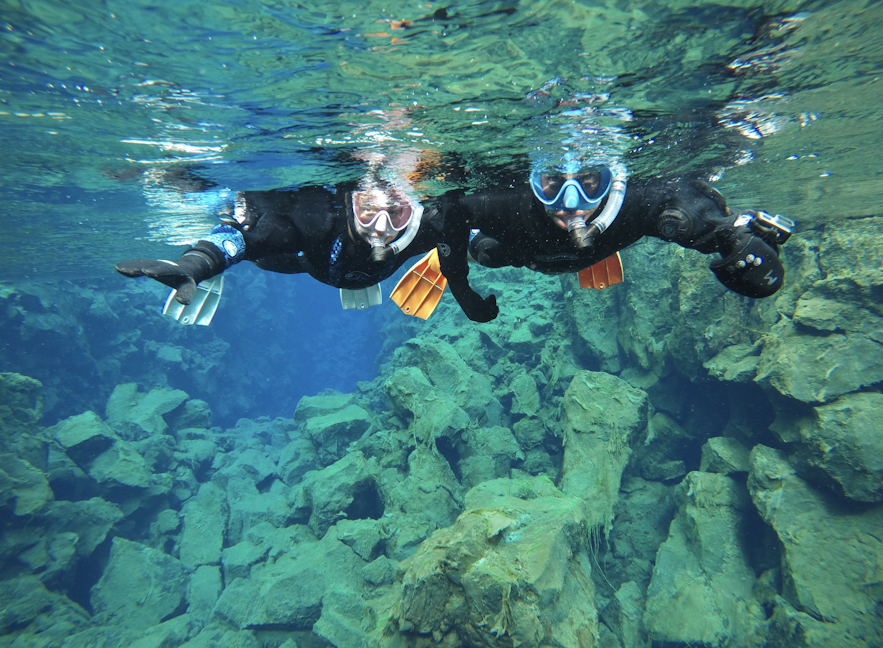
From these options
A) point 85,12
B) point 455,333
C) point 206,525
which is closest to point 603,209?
point 85,12

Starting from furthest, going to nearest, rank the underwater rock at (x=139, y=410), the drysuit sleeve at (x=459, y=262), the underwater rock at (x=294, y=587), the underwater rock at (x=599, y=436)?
the underwater rock at (x=139, y=410), the underwater rock at (x=599, y=436), the underwater rock at (x=294, y=587), the drysuit sleeve at (x=459, y=262)

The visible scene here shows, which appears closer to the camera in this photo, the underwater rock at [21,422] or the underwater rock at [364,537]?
the underwater rock at [364,537]

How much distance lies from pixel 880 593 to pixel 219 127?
42.7ft

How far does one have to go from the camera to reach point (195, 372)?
29.9 meters

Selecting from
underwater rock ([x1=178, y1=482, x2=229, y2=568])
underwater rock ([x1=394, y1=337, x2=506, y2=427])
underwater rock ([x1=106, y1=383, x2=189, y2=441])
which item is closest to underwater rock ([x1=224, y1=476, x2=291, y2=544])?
underwater rock ([x1=178, y1=482, x2=229, y2=568])

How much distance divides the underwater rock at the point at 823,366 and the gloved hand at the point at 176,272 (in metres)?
10.3

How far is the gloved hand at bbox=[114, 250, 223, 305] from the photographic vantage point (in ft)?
9.55

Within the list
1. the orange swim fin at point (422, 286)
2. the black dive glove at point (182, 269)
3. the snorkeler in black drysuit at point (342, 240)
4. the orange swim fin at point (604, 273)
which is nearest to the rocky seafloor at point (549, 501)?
the orange swim fin at point (422, 286)

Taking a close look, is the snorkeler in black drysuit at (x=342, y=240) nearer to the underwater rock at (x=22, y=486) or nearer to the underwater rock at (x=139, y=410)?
the underwater rock at (x=22, y=486)

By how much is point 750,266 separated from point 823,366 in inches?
296

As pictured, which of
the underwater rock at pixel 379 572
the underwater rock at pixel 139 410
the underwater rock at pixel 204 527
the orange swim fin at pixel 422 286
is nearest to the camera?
the orange swim fin at pixel 422 286

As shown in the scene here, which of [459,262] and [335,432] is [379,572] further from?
[459,262]

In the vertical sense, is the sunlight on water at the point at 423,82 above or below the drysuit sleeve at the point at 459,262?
above

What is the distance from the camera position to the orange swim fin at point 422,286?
5.31 metres
